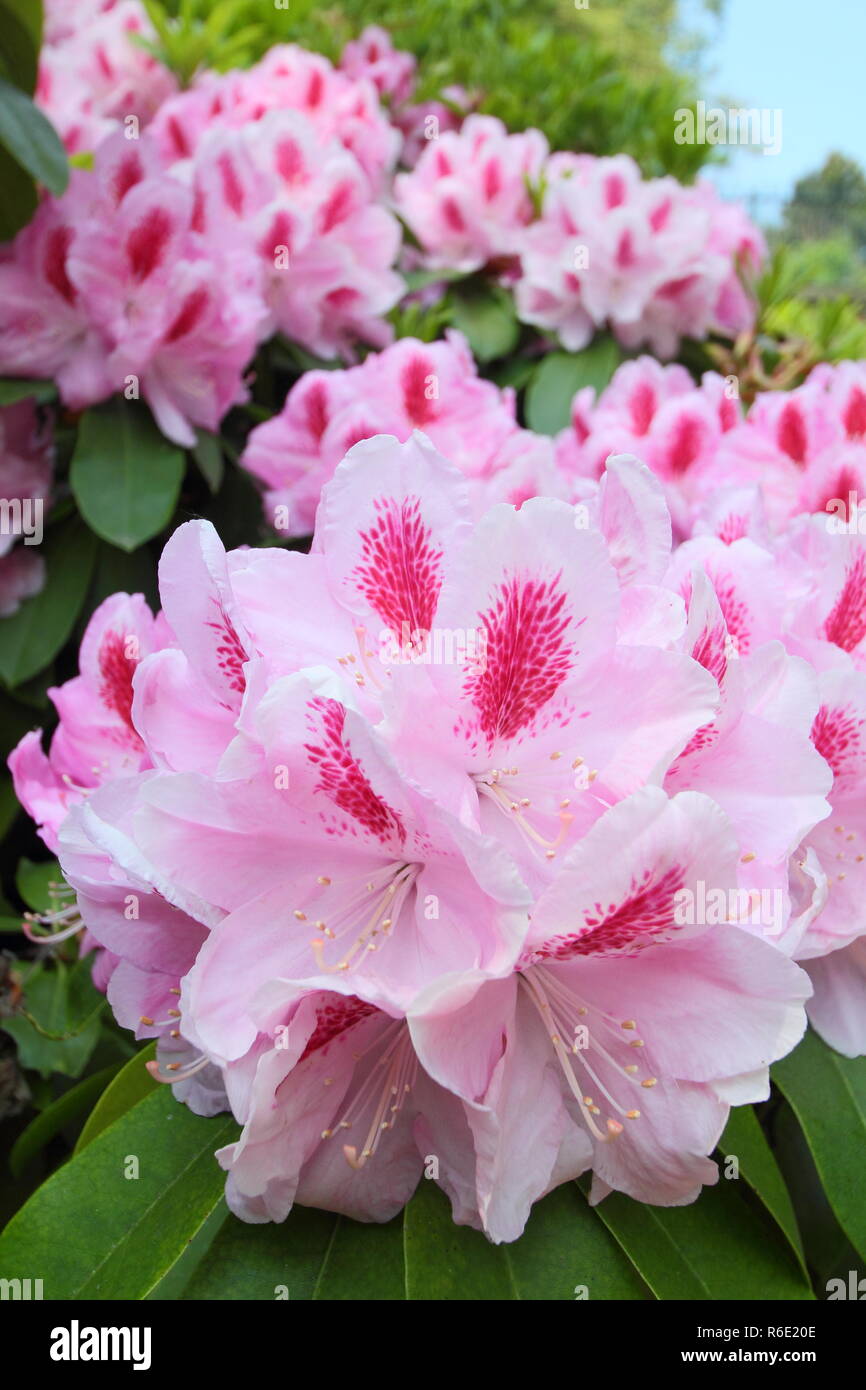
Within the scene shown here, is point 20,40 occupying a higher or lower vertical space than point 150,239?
higher

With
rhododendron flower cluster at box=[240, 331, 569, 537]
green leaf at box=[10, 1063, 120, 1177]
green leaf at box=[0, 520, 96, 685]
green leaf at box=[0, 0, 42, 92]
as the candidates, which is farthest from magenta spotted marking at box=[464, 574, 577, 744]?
green leaf at box=[0, 0, 42, 92]

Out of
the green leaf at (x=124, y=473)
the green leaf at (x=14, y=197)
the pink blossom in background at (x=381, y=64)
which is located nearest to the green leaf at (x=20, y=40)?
the green leaf at (x=14, y=197)

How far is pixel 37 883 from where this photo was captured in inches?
53.2

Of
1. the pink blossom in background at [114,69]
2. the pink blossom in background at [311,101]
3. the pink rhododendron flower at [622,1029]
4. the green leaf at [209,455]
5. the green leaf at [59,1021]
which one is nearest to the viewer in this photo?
the pink rhododendron flower at [622,1029]

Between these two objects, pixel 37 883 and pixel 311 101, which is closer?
pixel 37 883

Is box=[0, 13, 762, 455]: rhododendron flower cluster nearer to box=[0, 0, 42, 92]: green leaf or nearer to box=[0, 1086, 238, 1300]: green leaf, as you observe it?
box=[0, 0, 42, 92]: green leaf

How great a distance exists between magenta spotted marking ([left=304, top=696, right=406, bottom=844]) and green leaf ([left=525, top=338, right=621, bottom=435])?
4.41 feet

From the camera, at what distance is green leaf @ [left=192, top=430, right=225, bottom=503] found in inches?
59.2

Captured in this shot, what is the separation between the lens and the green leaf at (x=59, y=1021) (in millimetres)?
1144

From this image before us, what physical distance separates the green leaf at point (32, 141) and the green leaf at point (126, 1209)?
104 cm

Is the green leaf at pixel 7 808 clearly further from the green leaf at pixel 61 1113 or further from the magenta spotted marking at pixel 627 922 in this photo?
the magenta spotted marking at pixel 627 922

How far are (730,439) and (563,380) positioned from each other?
2.18ft

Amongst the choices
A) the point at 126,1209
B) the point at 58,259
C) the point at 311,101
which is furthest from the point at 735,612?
the point at 311,101

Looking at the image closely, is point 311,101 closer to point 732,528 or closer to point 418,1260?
point 732,528
